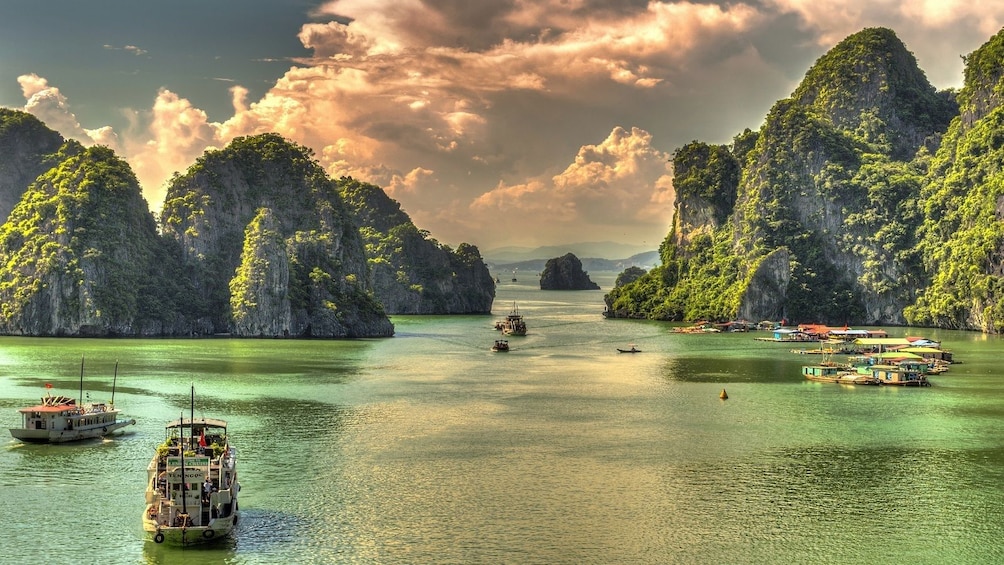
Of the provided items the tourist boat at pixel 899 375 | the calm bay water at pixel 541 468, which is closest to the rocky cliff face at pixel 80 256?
the calm bay water at pixel 541 468

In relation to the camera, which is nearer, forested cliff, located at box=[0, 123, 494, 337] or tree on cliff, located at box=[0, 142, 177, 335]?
tree on cliff, located at box=[0, 142, 177, 335]

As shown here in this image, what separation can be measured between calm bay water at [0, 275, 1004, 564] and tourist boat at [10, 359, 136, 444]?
1.48 m

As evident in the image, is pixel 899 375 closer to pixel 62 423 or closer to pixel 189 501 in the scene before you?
pixel 189 501

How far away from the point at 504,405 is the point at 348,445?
69.2 feet

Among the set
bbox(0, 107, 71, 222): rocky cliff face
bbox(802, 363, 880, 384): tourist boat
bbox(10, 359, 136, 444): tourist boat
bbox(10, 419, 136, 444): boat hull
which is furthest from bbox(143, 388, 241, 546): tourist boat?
bbox(0, 107, 71, 222): rocky cliff face

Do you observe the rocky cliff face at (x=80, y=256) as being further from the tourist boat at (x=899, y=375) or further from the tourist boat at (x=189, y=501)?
the tourist boat at (x=189, y=501)

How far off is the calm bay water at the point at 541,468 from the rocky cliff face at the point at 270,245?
166ft

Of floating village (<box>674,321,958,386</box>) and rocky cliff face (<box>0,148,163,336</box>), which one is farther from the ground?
rocky cliff face (<box>0,148,163,336</box>)

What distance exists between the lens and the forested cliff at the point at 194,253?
506 feet

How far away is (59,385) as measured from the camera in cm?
9044

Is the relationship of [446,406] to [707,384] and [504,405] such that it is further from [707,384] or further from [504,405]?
[707,384]

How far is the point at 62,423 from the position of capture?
2522 inches

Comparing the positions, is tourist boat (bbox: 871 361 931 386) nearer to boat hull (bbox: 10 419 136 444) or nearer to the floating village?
the floating village

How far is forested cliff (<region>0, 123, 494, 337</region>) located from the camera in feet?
506
